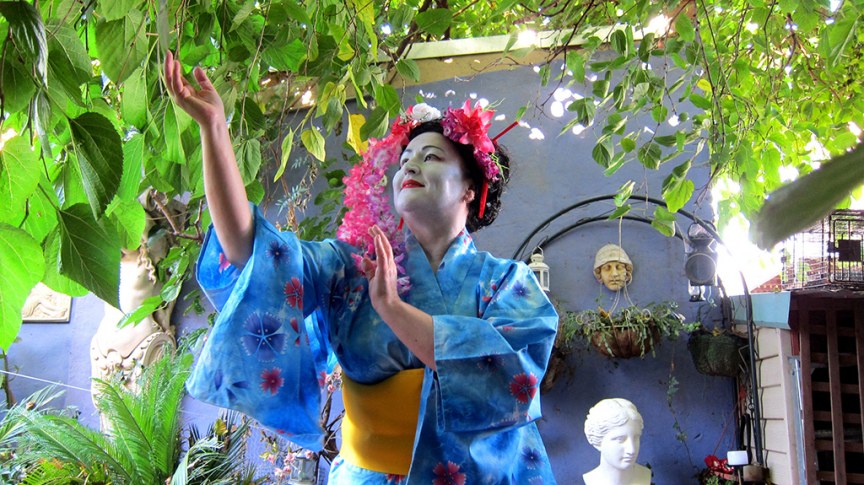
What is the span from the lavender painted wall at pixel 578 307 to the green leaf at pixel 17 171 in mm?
2369

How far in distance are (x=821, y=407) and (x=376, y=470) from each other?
194cm

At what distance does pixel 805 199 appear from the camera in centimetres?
15

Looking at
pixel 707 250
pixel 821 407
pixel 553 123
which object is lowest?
pixel 821 407

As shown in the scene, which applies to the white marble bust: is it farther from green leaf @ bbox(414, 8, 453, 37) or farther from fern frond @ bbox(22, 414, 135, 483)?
green leaf @ bbox(414, 8, 453, 37)

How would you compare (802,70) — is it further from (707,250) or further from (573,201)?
(573,201)

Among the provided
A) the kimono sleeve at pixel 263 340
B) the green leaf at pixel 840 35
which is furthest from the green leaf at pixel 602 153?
the kimono sleeve at pixel 263 340

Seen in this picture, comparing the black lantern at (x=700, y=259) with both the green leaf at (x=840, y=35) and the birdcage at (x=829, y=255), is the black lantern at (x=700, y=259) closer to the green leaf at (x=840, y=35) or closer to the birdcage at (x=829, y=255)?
the birdcage at (x=829, y=255)

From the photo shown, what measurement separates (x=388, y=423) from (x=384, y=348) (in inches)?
4.5

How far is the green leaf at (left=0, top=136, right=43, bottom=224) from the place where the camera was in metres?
0.59

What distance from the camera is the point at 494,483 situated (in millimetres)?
1128

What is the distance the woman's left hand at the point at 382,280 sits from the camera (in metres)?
1.05

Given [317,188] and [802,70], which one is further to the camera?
[317,188]

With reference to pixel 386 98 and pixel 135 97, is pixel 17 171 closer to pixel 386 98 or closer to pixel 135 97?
pixel 135 97

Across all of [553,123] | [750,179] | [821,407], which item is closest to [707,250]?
[821,407]
